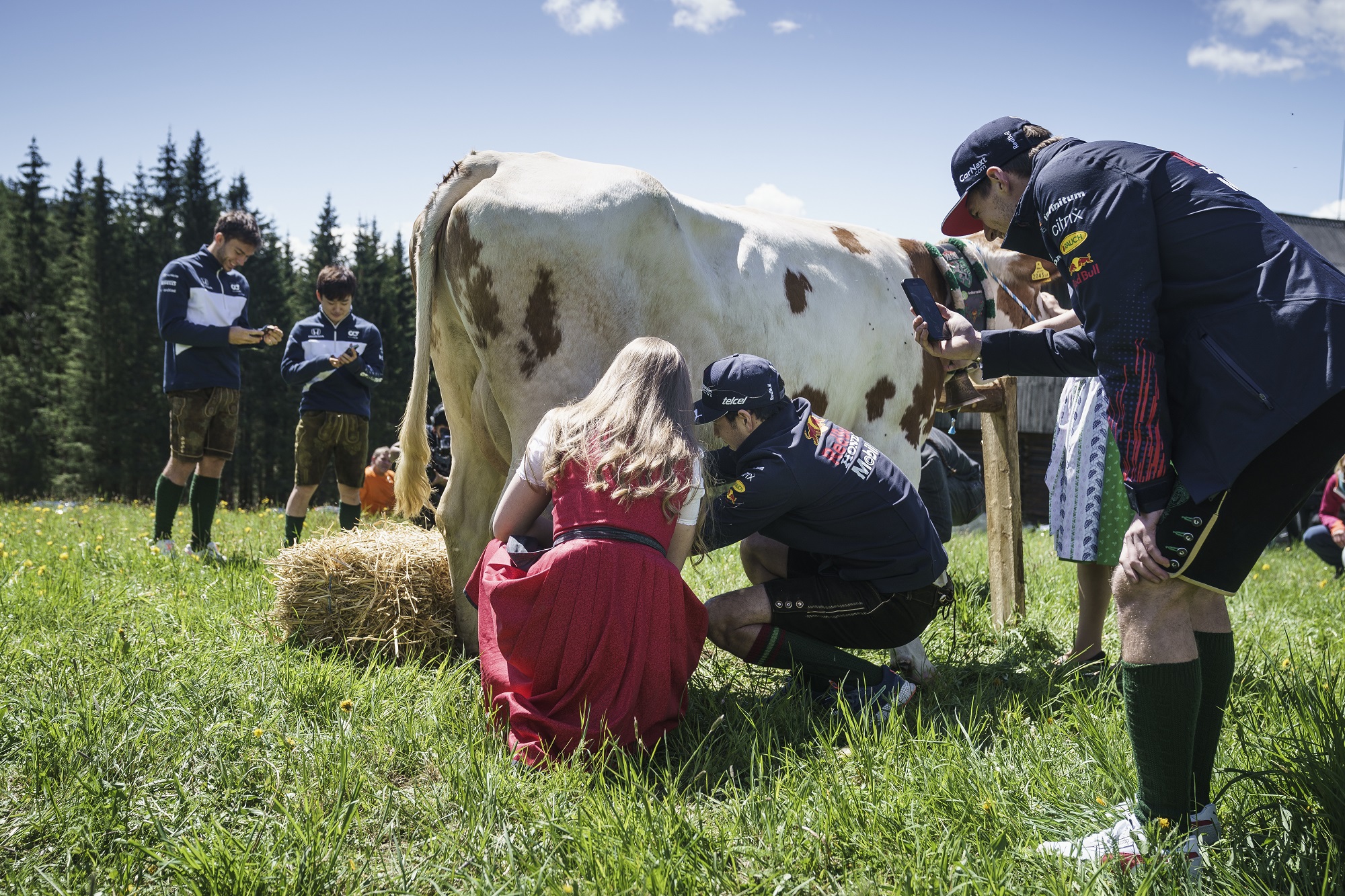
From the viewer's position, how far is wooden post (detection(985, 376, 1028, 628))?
477 centimetres

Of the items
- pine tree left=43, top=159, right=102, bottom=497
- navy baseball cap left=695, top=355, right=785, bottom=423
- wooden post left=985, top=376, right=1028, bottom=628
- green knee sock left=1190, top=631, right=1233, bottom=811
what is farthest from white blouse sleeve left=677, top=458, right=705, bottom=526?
pine tree left=43, top=159, right=102, bottom=497

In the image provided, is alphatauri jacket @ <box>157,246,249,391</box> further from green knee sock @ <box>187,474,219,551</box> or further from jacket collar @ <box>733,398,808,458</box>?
jacket collar @ <box>733,398,808,458</box>

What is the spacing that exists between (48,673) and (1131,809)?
3326 mm

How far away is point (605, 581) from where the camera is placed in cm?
272

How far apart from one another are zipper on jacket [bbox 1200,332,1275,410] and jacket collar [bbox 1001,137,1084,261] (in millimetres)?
457

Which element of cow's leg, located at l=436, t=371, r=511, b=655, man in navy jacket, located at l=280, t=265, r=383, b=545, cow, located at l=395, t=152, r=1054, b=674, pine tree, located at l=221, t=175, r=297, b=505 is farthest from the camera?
pine tree, located at l=221, t=175, r=297, b=505

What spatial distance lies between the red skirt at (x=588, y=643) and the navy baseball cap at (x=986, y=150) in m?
1.48

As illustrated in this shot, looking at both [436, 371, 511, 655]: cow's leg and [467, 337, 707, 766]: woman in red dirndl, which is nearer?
[467, 337, 707, 766]: woman in red dirndl

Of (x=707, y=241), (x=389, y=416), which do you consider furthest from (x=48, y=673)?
(x=389, y=416)

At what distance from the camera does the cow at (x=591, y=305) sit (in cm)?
342

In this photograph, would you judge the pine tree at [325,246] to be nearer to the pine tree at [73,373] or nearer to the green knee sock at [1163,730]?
the pine tree at [73,373]

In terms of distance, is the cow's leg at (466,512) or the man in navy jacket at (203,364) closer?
the cow's leg at (466,512)

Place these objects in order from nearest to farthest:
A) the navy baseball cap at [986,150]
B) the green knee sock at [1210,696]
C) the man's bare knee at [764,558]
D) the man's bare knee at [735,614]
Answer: the green knee sock at [1210,696], the navy baseball cap at [986,150], the man's bare knee at [735,614], the man's bare knee at [764,558]

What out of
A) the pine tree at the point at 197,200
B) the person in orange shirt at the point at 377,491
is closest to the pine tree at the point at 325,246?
the pine tree at the point at 197,200
